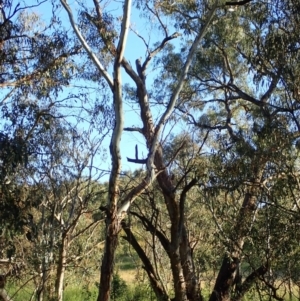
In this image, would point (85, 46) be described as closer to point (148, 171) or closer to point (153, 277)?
point (148, 171)

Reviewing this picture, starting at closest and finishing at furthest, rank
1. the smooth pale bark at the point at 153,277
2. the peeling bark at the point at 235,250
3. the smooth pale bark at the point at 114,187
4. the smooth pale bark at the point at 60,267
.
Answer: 1. the smooth pale bark at the point at 114,187
2. the peeling bark at the point at 235,250
3. the smooth pale bark at the point at 153,277
4. the smooth pale bark at the point at 60,267

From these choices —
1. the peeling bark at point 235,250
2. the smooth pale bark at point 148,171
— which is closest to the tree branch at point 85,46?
the smooth pale bark at point 148,171

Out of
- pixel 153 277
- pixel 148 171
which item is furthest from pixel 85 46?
pixel 153 277

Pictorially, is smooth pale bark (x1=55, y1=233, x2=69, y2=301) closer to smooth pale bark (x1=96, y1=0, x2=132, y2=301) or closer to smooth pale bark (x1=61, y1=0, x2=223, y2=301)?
smooth pale bark (x1=61, y1=0, x2=223, y2=301)

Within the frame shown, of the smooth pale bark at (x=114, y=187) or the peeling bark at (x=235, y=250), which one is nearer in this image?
the smooth pale bark at (x=114, y=187)

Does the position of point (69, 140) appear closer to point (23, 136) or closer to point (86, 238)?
point (23, 136)

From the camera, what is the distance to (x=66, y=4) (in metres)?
7.86

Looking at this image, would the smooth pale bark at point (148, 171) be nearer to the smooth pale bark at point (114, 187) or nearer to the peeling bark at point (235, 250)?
the smooth pale bark at point (114, 187)

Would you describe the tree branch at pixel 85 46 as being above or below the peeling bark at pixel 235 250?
above

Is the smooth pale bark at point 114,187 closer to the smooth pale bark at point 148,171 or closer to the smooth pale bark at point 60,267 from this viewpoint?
the smooth pale bark at point 148,171

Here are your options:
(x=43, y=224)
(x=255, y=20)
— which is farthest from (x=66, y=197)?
(x=255, y=20)

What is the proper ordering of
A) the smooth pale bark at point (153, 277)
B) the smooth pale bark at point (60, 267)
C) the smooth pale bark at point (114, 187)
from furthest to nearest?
the smooth pale bark at point (60, 267), the smooth pale bark at point (153, 277), the smooth pale bark at point (114, 187)

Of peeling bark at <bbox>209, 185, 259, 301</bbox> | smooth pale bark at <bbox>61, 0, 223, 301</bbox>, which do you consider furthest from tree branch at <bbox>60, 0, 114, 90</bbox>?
peeling bark at <bbox>209, 185, 259, 301</bbox>

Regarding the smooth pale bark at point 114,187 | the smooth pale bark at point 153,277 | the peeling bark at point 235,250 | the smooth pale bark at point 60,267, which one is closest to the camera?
the smooth pale bark at point 114,187
